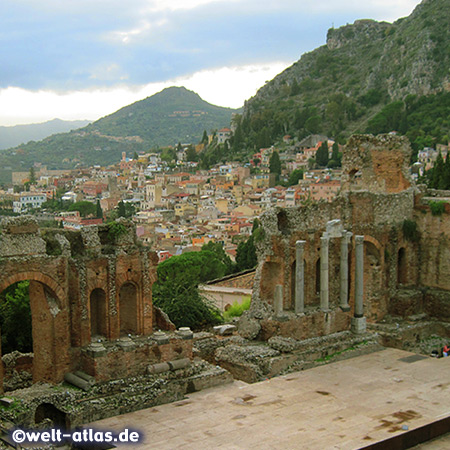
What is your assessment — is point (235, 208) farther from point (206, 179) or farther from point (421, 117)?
point (421, 117)

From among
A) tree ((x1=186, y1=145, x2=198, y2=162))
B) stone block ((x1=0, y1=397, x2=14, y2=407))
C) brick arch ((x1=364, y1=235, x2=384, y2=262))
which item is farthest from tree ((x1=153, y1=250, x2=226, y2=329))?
tree ((x1=186, y1=145, x2=198, y2=162))

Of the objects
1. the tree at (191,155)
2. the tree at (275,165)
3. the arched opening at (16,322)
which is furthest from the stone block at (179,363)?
the tree at (191,155)

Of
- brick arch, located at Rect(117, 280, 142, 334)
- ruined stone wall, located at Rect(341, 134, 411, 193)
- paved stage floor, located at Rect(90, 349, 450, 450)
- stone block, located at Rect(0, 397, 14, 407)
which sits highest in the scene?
ruined stone wall, located at Rect(341, 134, 411, 193)

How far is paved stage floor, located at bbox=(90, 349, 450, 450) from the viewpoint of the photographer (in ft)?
47.0

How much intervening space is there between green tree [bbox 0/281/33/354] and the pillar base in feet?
35.8

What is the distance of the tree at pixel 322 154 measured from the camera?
409 ft

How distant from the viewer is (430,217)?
25.1 metres

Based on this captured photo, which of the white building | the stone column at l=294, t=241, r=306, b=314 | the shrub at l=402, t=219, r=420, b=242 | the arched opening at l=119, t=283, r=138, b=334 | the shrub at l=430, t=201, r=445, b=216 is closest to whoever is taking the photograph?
the arched opening at l=119, t=283, r=138, b=334

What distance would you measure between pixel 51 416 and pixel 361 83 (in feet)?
523

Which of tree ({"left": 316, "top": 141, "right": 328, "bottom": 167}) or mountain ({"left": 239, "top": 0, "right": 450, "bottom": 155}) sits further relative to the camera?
mountain ({"left": 239, "top": 0, "right": 450, "bottom": 155})

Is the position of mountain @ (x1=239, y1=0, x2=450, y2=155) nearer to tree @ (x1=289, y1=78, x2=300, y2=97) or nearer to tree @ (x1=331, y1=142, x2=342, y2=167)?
tree @ (x1=289, y1=78, x2=300, y2=97)

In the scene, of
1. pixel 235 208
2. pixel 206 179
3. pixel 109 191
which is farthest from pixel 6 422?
pixel 109 191

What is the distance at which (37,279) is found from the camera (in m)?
15.7

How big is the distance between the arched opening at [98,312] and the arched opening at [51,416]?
284 centimetres
